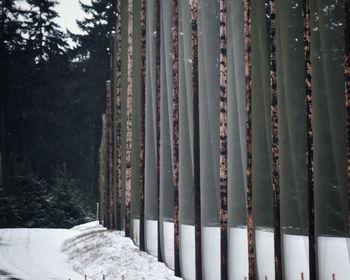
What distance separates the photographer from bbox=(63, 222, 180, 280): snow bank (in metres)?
16.4

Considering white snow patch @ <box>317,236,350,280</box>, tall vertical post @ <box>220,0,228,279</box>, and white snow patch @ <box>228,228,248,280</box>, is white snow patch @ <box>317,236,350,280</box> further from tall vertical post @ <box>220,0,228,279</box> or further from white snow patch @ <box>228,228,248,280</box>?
tall vertical post @ <box>220,0,228,279</box>

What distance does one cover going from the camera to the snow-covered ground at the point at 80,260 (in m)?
16.9

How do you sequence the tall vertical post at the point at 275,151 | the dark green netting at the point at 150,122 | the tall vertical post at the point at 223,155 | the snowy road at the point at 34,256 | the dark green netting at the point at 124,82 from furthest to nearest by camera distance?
the dark green netting at the point at 124,82 < the dark green netting at the point at 150,122 < the snowy road at the point at 34,256 < the tall vertical post at the point at 223,155 < the tall vertical post at the point at 275,151

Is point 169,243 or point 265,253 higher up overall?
point 265,253

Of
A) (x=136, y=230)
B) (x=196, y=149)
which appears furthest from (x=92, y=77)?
(x=196, y=149)

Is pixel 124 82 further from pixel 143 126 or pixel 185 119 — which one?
pixel 185 119

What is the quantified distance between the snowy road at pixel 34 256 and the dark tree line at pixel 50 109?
7067 millimetres

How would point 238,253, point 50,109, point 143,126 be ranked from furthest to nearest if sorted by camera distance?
point 50,109 → point 143,126 → point 238,253

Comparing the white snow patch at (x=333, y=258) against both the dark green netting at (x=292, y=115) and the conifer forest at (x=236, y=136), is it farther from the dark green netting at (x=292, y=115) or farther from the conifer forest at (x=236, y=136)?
the dark green netting at (x=292, y=115)

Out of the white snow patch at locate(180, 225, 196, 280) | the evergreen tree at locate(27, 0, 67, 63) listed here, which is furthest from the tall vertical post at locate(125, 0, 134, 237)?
the evergreen tree at locate(27, 0, 67, 63)

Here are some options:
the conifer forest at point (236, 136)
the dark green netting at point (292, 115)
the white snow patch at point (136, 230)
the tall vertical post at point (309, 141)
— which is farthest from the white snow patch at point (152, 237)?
the tall vertical post at point (309, 141)

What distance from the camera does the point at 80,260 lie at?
2033 cm

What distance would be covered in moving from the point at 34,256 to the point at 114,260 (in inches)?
240

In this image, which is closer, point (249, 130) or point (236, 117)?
point (249, 130)
